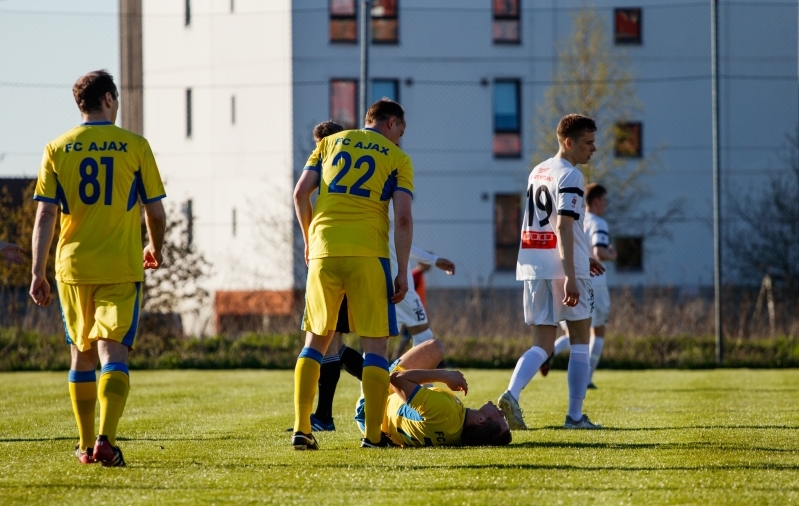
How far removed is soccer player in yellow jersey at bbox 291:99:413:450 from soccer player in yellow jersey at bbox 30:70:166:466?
93 cm

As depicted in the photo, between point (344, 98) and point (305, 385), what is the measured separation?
23.5 meters

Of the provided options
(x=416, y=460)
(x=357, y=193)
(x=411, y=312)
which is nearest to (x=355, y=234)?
(x=357, y=193)

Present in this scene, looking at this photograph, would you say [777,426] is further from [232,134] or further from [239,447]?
[232,134]

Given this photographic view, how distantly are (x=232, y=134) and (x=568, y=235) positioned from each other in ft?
74.2

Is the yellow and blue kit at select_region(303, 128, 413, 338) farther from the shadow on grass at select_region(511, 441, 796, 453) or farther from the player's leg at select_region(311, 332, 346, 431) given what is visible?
the player's leg at select_region(311, 332, 346, 431)

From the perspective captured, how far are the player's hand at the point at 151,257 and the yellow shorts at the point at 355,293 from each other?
850 millimetres

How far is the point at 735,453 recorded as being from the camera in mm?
6039

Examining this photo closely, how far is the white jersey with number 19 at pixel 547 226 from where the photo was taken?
7594mm

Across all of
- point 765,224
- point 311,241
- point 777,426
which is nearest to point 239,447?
point 311,241

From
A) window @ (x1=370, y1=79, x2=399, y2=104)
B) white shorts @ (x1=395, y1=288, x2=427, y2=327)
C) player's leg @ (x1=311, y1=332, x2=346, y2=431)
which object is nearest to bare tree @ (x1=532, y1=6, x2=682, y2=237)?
window @ (x1=370, y1=79, x2=399, y2=104)

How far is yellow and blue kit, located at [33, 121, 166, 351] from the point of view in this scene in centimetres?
578

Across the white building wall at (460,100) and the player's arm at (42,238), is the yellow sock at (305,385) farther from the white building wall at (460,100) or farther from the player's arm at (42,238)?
the white building wall at (460,100)

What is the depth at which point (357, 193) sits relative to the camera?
20.3ft

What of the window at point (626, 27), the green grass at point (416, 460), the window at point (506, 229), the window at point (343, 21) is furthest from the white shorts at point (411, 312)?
the window at point (626, 27)
